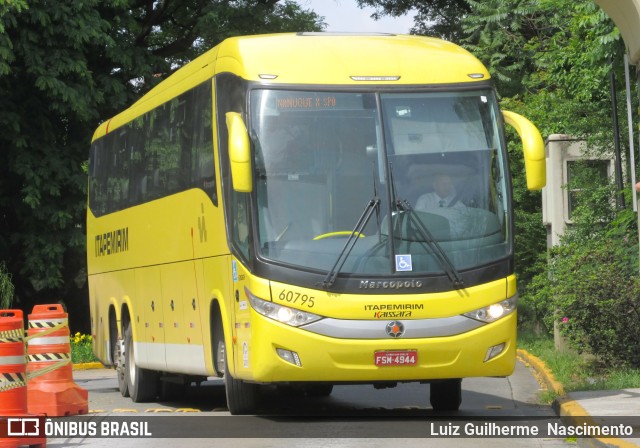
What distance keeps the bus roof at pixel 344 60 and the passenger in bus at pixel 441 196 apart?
1066mm

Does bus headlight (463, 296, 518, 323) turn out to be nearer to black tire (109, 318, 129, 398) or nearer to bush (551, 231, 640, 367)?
bush (551, 231, 640, 367)

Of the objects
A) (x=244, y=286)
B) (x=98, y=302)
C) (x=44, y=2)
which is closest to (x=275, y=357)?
(x=244, y=286)

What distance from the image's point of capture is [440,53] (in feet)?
47.8

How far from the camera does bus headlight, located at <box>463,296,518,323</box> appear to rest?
1335cm

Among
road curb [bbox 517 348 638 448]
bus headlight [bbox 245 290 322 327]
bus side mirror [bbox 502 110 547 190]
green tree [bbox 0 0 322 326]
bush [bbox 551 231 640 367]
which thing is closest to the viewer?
road curb [bbox 517 348 638 448]

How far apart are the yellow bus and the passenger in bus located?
0.04ft

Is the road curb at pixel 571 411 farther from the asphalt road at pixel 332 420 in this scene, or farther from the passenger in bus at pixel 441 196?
the passenger in bus at pixel 441 196

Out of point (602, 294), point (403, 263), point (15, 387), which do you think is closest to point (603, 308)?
point (602, 294)

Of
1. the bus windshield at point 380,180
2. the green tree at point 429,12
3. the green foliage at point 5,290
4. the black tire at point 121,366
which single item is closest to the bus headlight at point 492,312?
the bus windshield at point 380,180

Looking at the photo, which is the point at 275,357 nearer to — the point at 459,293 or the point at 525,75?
the point at 459,293

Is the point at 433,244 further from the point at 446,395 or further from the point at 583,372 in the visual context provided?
the point at 583,372

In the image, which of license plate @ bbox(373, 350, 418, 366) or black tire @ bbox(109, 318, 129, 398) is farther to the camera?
black tire @ bbox(109, 318, 129, 398)

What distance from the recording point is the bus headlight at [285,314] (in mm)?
13055

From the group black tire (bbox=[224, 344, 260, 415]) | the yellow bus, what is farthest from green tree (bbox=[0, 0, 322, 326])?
black tire (bbox=[224, 344, 260, 415])
